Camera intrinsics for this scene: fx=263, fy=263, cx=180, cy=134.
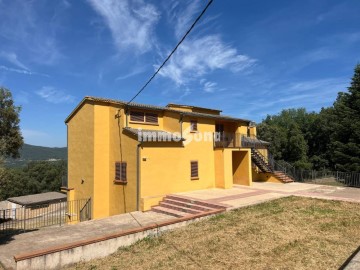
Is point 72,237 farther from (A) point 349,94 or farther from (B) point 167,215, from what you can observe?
(A) point 349,94

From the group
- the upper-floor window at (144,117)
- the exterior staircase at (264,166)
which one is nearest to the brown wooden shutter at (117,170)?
the upper-floor window at (144,117)

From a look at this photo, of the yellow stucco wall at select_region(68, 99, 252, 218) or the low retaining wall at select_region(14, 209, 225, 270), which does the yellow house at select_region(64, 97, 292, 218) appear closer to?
the yellow stucco wall at select_region(68, 99, 252, 218)

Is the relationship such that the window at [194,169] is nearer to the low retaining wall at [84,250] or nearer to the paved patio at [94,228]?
the paved patio at [94,228]

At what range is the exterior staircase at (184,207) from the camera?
486 inches

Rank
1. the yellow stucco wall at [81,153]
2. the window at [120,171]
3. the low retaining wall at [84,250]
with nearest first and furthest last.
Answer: the low retaining wall at [84,250] → the window at [120,171] → the yellow stucco wall at [81,153]

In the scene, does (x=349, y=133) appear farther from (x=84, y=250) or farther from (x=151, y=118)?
(x=84, y=250)

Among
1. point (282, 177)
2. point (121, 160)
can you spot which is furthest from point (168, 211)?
point (282, 177)

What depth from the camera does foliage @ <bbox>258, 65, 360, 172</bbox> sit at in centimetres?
2895

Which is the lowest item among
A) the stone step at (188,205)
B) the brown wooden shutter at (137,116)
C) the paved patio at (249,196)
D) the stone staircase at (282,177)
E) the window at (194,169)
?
the stone step at (188,205)

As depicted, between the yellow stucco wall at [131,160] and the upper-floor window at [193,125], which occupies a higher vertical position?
the upper-floor window at [193,125]

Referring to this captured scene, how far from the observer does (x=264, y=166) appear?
21.7 metres

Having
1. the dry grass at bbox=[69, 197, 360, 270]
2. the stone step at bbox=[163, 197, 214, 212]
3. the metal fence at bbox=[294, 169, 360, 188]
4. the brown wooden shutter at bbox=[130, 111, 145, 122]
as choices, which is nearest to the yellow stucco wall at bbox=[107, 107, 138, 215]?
the brown wooden shutter at bbox=[130, 111, 145, 122]

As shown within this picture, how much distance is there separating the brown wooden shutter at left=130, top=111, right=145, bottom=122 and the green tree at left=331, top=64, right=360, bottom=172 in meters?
22.8

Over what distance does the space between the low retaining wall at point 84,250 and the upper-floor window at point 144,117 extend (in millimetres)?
8525
